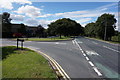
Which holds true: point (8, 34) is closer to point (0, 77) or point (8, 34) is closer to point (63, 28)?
point (63, 28)

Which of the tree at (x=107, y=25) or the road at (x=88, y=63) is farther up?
the tree at (x=107, y=25)

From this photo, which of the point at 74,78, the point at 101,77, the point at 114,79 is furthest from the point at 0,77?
the point at 114,79

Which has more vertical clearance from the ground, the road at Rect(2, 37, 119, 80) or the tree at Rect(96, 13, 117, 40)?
the tree at Rect(96, 13, 117, 40)

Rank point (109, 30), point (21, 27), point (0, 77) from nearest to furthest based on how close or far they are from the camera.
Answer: point (0, 77) < point (109, 30) < point (21, 27)

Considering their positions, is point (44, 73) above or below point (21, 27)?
below

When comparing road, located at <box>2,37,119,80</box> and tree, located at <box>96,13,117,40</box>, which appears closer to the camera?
road, located at <box>2,37,119,80</box>

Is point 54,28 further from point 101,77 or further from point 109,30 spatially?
point 101,77

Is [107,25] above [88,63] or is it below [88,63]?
above

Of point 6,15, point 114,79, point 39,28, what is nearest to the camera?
point 114,79

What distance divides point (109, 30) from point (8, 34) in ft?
140

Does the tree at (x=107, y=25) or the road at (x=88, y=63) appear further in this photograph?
the tree at (x=107, y=25)

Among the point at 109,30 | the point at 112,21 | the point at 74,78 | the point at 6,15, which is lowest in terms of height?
the point at 74,78

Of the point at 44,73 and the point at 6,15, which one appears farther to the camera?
the point at 6,15

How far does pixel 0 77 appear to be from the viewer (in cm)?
439
